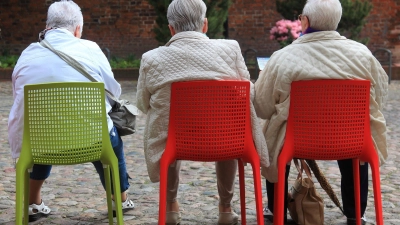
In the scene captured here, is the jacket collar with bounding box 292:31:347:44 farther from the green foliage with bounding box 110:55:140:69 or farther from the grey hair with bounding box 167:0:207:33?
the green foliage with bounding box 110:55:140:69

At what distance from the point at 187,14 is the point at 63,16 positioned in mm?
785

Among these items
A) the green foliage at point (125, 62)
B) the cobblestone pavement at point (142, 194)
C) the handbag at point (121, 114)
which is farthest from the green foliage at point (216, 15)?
the handbag at point (121, 114)

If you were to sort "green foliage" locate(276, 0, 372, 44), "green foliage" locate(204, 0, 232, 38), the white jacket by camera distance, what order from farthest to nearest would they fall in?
"green foliage" locate(276, 0, 372, 44), "green foliage" locate(204, 0, 232, 38), the white jacket

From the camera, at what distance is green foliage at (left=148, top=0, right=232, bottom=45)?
16.1 meters

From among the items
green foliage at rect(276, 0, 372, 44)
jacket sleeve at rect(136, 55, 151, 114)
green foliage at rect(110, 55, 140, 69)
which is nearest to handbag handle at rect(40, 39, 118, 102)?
jacket sleeve at rect(136, 55, 151, 114)

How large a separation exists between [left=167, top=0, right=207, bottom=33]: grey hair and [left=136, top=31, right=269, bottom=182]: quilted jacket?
0.05 m

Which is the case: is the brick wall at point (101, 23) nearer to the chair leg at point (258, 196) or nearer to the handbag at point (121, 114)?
the handbag at point (121, 114)

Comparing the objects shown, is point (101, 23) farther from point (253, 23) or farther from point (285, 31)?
point (285, 31)

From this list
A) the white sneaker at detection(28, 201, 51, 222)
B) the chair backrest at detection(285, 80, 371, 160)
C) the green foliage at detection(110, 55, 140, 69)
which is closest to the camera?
the chair backrest at detection(285, 80, 371, 160)

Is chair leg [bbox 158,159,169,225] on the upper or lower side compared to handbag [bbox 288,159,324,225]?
upper

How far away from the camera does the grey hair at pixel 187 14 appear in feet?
13.2

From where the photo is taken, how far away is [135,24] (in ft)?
63.3

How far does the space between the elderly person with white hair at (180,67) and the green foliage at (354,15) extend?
12920mm

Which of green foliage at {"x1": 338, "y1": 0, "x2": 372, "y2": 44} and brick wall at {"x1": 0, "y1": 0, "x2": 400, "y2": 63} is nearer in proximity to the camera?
green foliage at {"x1": 338, "y1": 0, "x2": 372, "y2": 44}
